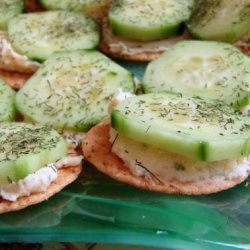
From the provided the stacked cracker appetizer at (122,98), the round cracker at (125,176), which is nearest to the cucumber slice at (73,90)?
the stacked cracker appetizer at (122,98)

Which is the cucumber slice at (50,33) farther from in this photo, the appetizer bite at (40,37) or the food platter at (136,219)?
the food platter at (136,219)

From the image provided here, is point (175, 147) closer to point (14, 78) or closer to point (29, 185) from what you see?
point (29, 185)

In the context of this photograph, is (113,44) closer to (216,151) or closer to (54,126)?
(54,126)

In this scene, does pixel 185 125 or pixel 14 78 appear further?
pixel 14 78

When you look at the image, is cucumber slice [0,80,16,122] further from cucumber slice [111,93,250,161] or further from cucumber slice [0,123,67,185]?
cucumber slice [111,93,250,161]

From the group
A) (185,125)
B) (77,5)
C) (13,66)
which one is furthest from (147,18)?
(185,125)

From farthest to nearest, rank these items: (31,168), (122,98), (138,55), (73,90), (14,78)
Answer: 1. (138,55)
2. (14,78)
3. (73,90)
4. (122,98)
5. (31,168)
